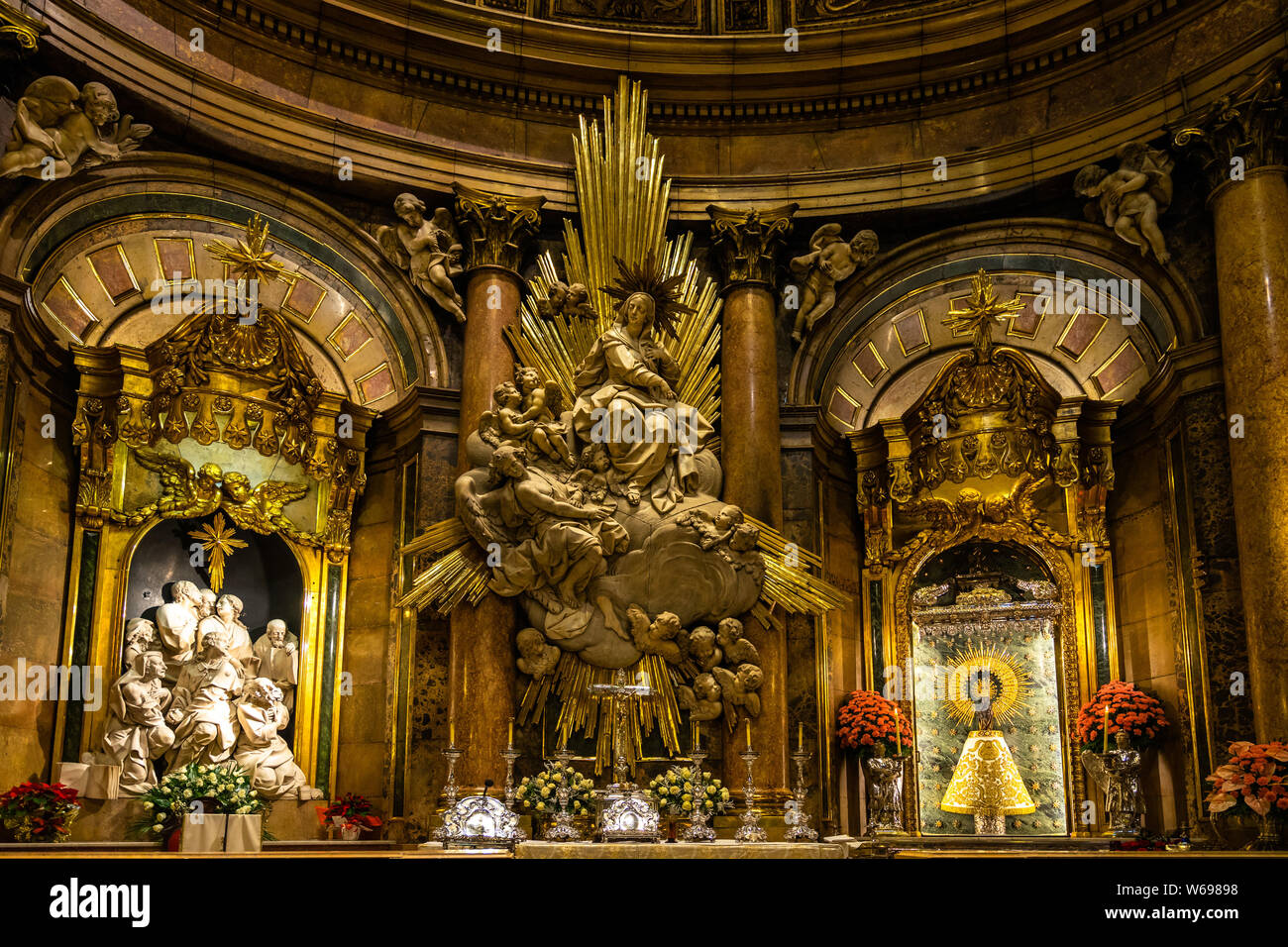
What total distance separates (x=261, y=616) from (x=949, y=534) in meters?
6.94

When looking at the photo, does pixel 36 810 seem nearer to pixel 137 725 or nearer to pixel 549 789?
pixel 137 725

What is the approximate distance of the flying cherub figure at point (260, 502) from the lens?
12289 millimetres

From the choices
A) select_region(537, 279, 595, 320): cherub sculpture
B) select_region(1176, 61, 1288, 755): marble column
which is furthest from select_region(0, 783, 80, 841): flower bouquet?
select_region(1176, 61, 1288, 755): marble column

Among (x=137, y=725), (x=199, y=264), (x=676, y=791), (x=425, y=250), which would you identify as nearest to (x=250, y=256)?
(x=199, y=264)

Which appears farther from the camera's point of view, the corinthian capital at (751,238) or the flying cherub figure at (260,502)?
the corinthian capital at (751,238)

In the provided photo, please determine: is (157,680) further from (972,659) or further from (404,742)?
(972,659)

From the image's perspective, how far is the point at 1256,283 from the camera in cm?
1130


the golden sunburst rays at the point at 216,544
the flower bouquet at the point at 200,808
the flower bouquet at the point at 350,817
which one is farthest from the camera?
the golden sunburst rays at the point at 216,544

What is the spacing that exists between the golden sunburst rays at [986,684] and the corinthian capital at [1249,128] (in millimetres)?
4963

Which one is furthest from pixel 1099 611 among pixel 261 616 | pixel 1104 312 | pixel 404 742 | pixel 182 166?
pixel 182 166

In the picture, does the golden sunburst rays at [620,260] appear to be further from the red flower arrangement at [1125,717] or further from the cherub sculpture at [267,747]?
the red flower arrangement at [1125,717]

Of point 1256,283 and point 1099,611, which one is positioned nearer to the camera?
point 1256,283

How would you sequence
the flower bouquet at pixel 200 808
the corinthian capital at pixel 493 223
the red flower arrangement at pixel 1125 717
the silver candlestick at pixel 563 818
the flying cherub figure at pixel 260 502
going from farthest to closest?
the corinthian capital at pixel 493 223 → the flying cherub figure at pixel 260 502 → the red flower arrangement at pixel 1125 717 → the flower bouquet at pixel 200 808 → the silver candlestick at pixel 563 818

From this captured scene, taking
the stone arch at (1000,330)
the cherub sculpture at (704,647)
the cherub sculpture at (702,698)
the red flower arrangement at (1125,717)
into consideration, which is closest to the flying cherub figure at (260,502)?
the cherub sculpture at (704,647)
